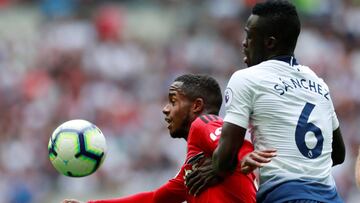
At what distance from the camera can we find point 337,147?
6.89 meters

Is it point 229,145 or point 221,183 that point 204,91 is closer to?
point 221,183

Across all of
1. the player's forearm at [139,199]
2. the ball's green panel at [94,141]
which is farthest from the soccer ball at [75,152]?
the player's forearm at [139,199]

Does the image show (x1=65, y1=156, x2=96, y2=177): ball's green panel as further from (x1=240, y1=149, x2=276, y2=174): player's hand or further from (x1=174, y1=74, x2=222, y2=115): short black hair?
(x1=240, y1=149, x2=276, y2=174): player's hand

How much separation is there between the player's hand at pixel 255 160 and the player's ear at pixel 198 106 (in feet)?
3.38

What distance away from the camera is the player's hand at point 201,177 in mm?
6613

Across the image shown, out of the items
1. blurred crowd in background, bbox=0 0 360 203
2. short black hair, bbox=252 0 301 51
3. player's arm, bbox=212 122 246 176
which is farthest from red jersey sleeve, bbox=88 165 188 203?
blurred crowd in background, bbox=0 0 360 203

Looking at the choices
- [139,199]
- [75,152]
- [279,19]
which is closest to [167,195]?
[139,199]

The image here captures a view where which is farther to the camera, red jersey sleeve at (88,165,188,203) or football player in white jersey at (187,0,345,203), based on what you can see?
red jersey sleeve at (88,165,188,203)

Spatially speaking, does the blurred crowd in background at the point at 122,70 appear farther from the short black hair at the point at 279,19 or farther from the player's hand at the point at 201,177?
the short black hair at the point at 279,19

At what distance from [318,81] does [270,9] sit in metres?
0.51

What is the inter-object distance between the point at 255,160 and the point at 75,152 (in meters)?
1.82

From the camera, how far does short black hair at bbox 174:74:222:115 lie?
715 centimetres

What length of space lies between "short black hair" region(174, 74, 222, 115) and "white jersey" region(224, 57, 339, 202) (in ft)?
2.50

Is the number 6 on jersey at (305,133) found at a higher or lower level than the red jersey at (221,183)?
lower
